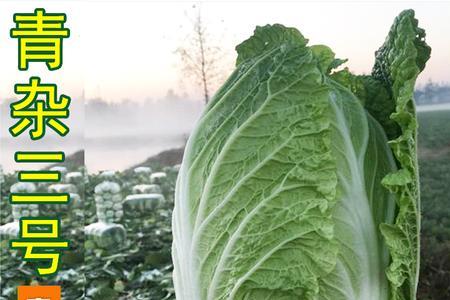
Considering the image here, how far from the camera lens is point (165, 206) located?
5.83 metres

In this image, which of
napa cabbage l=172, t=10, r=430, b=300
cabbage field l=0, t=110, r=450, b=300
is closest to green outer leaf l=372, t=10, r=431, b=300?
napa cabbage l=172, t=10, r=430, b=300

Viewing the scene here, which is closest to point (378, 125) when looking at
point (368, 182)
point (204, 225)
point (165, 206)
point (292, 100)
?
point (368, 182)

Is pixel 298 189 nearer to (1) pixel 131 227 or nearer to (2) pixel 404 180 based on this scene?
(2) pixel 404 180

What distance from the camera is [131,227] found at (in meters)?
5.55

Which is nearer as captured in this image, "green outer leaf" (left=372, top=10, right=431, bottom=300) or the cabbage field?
"green outer leaf" (left=372, top=10, right=431, bottom=300)

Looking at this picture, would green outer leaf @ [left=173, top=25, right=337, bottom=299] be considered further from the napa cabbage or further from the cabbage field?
the cabbage field

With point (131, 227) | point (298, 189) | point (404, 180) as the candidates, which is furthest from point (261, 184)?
point (131, 227)

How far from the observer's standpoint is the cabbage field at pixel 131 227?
461cm

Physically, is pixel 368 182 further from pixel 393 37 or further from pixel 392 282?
pixel 393 37

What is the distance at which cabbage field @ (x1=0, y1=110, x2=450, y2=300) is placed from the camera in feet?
15.1

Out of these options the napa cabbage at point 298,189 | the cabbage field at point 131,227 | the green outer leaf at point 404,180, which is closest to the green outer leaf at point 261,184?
the napa cabbage at point 298,189

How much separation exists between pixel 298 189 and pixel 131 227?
10.1 ft

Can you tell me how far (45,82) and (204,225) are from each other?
163cm

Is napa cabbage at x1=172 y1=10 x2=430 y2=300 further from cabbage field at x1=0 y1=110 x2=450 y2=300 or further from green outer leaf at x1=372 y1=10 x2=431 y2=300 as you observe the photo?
cabbage field at x1=0 y1=110 x2=450 y2=300
